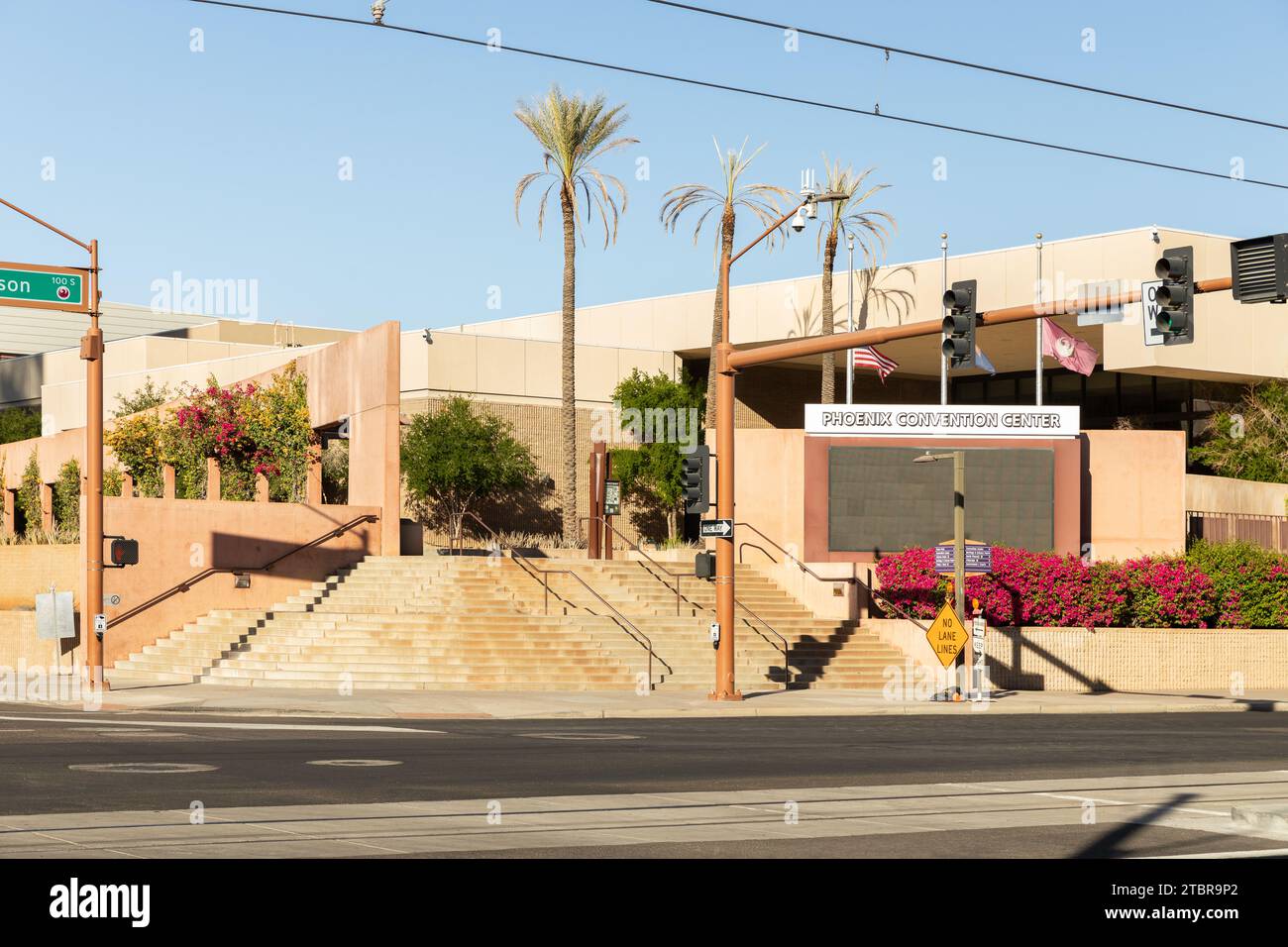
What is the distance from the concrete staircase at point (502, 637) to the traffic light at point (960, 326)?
46.2 feet

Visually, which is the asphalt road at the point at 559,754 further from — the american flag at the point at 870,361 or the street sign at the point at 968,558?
the american flag at the point at 870,361

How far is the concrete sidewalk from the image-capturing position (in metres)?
27.7

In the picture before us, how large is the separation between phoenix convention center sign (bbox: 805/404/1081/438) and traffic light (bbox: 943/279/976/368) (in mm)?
21029

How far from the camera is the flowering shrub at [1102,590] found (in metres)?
38.5

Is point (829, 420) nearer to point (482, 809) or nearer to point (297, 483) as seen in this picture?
point (297, 483)

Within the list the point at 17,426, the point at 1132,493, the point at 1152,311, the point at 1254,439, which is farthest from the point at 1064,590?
the point at 17,426

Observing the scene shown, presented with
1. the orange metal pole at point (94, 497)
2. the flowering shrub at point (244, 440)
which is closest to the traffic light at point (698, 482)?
the orange metal pole at point (94, 497)

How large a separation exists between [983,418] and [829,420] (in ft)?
13.3

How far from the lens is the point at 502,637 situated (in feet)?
113

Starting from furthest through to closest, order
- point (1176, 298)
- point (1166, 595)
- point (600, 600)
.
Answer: point (1166, 595) < point (600, 600) < point (1176, 298)

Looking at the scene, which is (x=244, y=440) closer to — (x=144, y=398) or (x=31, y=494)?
(x=31, y=494)

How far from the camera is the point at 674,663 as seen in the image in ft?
115

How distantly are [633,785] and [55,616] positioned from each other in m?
23.0
